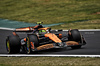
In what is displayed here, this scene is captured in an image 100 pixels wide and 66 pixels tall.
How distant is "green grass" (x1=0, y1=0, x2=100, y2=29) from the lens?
96.3ft

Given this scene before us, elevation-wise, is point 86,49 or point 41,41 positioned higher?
point 41,41

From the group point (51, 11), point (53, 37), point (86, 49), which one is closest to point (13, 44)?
point (53, 37)

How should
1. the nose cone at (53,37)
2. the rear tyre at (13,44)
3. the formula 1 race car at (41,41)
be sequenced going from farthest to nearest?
the nose cone at (53,37) < the rear tyre at (13,44) < the formula 1 race car at (41,41)

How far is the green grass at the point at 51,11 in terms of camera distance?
29.4m

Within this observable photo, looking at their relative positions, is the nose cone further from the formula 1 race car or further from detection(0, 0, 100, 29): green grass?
detection(0, 0, 100, 29): green grass

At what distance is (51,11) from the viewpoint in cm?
3384

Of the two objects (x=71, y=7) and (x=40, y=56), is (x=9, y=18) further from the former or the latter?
(x=40, y=56)

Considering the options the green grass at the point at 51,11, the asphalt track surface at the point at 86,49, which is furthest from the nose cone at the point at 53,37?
the green grass at the point at 51,11

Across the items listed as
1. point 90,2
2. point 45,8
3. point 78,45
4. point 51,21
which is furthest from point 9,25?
point 90,2

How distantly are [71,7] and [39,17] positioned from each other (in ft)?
19.9

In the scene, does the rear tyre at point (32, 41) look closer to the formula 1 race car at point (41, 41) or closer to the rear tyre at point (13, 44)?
the formula 1 race car at point (41, 41)

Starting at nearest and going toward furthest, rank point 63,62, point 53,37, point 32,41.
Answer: point 63,62 → point 32,41 → point 53,37

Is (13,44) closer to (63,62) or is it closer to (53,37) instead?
(53,37)

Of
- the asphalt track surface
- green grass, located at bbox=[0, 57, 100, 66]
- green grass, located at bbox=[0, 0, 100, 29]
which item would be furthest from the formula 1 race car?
green grass, located at bbox=[0, 0, 100, 29]
